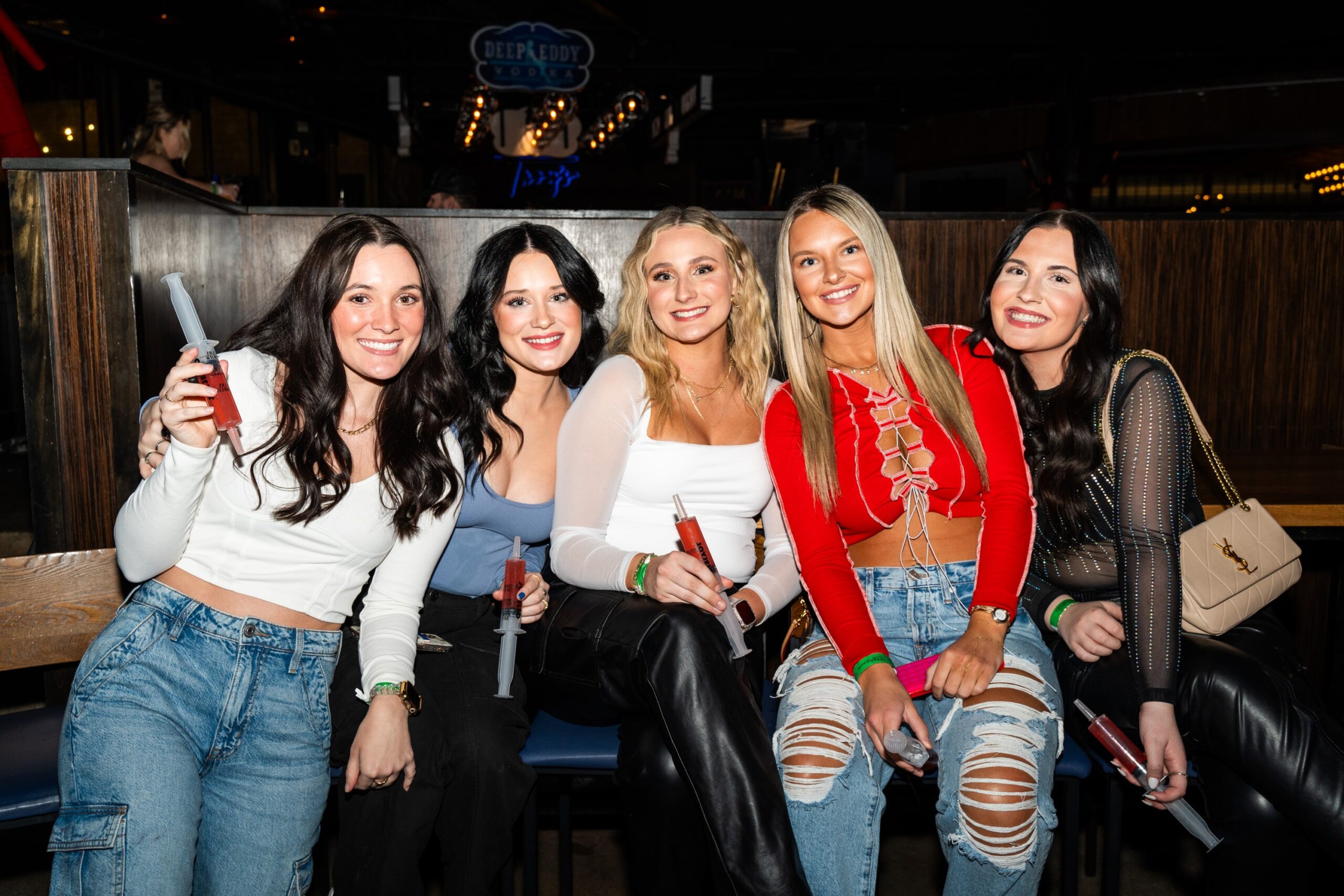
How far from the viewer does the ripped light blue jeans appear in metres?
1.56

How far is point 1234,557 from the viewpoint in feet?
6.07

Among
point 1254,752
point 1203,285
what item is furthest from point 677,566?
point 1203,285

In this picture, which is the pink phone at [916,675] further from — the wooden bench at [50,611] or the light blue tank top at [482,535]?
the wooden bench at [50,611]

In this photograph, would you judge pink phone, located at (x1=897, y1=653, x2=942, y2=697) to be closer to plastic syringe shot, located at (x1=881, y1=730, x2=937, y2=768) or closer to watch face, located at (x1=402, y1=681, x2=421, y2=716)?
plastic syringe shot, located at (x1=881, y1=730, x2=937, y2=768)

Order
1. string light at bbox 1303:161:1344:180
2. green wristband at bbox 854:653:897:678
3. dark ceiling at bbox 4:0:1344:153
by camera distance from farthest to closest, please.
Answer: string light at bbox 1303:161:1344:180
dark ceiling at bbox 4:0:1344:153
green wristband at bbox 854:653:897:678

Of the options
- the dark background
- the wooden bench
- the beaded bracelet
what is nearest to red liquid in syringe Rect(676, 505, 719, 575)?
the beaded bracelet

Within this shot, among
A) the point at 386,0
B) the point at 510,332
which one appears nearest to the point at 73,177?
the point at 510,332

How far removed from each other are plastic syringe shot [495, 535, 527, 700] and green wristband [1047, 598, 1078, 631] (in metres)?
1.12

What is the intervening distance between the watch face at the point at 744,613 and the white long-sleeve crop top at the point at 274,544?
0.64 metres

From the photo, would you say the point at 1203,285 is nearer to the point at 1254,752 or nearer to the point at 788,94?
the point at 1254,752

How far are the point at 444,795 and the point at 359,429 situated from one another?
729mm

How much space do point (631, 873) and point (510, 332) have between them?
3.85ft

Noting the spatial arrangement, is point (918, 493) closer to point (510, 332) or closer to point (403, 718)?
point (510, 332)

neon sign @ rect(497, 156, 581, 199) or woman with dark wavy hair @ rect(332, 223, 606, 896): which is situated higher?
neon sign @ rect(497, 156, 581, 199)
